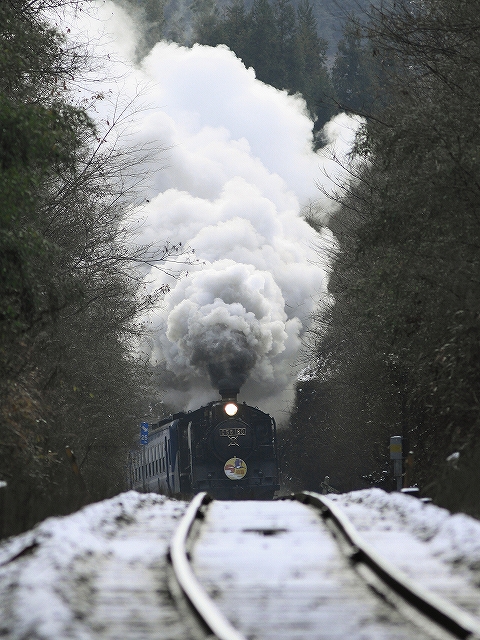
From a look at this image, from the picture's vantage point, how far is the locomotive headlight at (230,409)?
91.4 feet

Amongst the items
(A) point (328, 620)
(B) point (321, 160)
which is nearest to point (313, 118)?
(B) point (321, 160)

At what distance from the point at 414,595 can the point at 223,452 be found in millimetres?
22214

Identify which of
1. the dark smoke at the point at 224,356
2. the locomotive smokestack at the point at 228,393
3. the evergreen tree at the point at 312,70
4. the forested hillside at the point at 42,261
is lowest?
the forested hillside at the point at 42,261

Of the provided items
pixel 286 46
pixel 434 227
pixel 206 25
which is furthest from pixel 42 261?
pixel 206 25

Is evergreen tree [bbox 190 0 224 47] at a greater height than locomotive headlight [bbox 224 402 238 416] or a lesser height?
greater

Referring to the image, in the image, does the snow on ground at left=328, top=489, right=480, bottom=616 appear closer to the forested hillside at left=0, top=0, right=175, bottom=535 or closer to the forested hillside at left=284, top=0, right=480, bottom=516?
the forested hillside at left=284, top=0, right=480, bottom=516

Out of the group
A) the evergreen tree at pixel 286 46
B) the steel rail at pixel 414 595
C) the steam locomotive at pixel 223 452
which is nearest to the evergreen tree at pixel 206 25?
the evergreen tree at pixel 286 46

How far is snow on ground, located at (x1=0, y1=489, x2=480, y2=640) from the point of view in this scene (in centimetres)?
495

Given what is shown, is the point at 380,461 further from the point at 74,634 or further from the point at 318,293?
the point at 74,634

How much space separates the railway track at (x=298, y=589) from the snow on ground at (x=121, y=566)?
0.21 m

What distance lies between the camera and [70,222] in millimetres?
22438

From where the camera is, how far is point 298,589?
239 inches

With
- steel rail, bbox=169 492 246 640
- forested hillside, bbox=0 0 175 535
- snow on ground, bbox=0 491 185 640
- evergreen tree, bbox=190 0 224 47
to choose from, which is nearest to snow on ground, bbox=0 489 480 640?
snow on ground, bbox=0 491 185 640

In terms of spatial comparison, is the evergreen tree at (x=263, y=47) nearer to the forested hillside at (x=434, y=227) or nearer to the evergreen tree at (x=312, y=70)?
the evergreen tree at (x=312, y=70)
